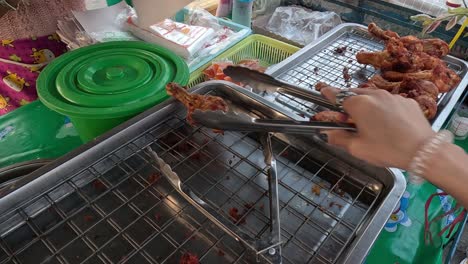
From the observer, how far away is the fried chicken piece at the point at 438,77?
1.37m

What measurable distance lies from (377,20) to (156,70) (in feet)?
5.46

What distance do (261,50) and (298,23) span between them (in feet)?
1.82

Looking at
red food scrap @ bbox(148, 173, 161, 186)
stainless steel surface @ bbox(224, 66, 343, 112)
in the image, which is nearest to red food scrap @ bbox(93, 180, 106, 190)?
red food scrap @ bbox(148, 173, 161, 186)

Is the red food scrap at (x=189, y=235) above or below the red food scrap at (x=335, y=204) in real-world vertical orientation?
below

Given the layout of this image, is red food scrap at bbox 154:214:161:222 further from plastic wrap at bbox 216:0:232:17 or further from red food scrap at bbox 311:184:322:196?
plastic wrap at bbox 216:0:232:17

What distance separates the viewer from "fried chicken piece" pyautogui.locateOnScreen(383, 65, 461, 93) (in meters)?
1.37

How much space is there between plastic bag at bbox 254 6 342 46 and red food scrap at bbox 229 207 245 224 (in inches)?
55.1

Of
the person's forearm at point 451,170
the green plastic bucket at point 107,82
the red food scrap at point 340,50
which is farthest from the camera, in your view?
the red food scrap at point 340,50

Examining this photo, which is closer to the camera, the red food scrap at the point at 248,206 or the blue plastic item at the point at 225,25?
the red food scrap at the point at 248,206

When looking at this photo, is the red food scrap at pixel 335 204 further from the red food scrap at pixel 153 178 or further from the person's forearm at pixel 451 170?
the red food scrap at pixel 153 178

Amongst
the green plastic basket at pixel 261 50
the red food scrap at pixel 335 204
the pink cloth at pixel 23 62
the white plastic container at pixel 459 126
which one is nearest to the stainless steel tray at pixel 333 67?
the green plastic basket at pixel 261 50

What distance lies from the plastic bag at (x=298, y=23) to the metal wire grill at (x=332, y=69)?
1.14 feet

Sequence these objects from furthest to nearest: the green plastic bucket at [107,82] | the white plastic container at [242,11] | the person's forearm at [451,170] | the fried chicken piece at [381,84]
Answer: the white plastic container at [242,11], the fried chicken piece at [381,84], the green plastic bucket at [107,82], the person's forearm at [451,170]

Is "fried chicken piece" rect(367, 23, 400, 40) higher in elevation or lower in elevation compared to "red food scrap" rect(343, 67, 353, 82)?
higher
